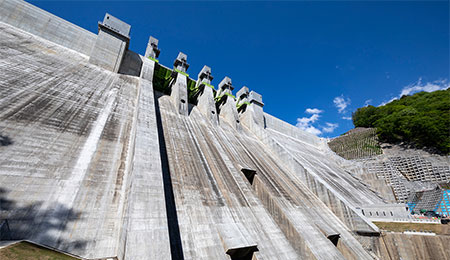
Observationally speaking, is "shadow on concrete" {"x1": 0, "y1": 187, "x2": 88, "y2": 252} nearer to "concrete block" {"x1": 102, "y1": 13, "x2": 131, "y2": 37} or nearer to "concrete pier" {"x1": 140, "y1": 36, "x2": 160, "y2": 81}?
"concrete pier" {"x1": 140, "y1": 36, "x2": 160, "y2": 81}

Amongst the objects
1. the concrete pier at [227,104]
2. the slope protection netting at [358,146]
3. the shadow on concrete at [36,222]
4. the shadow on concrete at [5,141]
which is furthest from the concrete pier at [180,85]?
the slope protection netting at [358,146]

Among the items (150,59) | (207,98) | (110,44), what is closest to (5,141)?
(110,44)

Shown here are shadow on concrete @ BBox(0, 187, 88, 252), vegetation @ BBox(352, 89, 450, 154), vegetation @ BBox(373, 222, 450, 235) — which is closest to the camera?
shadow on concrete @ BBox(0, 187, 88, 252)

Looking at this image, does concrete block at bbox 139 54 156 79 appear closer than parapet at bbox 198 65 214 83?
Yes

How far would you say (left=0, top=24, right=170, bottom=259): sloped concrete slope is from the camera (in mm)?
3166

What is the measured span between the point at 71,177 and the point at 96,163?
2.32ft

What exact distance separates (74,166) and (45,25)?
38.9ft

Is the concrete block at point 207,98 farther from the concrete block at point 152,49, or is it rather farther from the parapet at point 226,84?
the concrete block at point 152,49

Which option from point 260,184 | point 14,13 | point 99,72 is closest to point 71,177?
point 260,184

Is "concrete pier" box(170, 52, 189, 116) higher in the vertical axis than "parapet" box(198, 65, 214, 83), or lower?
lower

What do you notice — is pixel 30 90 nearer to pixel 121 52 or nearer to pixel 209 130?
pixel 121 52

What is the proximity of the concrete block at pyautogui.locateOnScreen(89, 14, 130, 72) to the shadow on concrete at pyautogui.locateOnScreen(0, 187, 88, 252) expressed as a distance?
9.76 metres

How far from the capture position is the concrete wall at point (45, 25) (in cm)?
987

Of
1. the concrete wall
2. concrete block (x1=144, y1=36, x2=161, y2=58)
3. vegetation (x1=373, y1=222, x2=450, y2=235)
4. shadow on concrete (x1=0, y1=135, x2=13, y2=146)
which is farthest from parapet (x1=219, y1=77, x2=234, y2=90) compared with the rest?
shadow on concrete (x1=0, y1=135, x2=13, y2=146)
